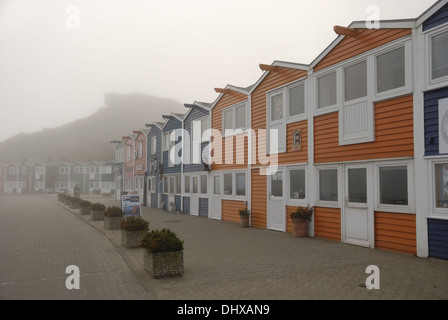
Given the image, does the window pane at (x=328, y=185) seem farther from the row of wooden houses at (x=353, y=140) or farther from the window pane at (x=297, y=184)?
the window pane at (x=297, y=184)

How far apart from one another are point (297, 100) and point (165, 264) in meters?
8.77

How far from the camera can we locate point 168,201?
26.3 m

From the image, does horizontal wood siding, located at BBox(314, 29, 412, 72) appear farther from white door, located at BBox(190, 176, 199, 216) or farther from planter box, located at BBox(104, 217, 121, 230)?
white door, located at BBox(190, 176, 199, 216)

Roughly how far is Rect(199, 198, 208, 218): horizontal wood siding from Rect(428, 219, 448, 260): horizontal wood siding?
43.5ft

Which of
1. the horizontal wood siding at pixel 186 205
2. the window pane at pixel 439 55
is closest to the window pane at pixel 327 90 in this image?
the window pane at pixel 439 55

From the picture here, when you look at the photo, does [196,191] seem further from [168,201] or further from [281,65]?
[281,65]

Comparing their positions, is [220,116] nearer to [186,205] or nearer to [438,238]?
[186,205]

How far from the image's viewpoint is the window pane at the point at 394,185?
383 inches

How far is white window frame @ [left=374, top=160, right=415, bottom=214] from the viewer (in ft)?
30.9

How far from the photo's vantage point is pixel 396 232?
9.83 m

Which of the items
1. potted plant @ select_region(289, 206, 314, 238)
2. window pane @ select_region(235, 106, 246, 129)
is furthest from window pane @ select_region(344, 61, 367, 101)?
window pane @ select_region(235, 106, 246, 129)

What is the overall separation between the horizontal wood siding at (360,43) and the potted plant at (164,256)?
7.80 m
